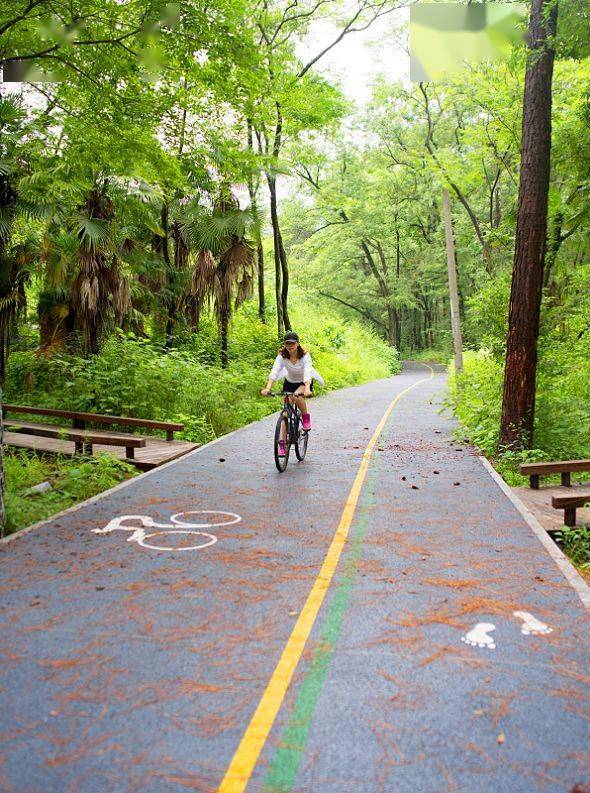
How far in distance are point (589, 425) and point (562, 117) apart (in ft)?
26.4

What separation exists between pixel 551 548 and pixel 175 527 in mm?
4009

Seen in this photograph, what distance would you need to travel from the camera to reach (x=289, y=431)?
11289 mm

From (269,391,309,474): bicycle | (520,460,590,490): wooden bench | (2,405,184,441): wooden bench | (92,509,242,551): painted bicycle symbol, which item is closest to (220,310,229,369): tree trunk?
(2,405,184,441): wooden bench

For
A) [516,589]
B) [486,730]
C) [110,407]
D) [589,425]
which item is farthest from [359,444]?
[486,730]

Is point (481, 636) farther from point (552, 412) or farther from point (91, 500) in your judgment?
point (552, 412)

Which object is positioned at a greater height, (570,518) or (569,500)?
(569,500)

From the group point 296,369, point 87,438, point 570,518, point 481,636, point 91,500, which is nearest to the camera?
point 481,636

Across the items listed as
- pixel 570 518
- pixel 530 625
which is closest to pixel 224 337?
pixel 570 518

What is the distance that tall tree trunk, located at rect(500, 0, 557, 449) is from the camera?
11.4 metres

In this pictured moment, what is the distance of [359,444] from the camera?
1434 cm

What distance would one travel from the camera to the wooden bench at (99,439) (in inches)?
455

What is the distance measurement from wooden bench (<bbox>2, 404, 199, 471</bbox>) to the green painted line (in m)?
6.06

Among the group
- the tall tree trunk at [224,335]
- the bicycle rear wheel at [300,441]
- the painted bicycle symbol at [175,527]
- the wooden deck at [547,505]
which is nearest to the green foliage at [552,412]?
the wooden deck at [547,505]

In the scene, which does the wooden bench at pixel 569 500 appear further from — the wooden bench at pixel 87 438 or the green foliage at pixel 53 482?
the wooden bench at pixel 87 438
